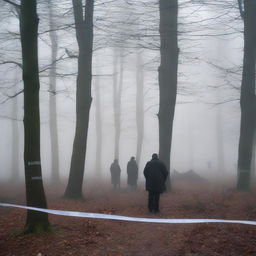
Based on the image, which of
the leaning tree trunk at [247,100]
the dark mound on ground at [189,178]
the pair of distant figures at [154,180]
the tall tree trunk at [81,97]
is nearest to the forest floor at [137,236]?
the pair of distant figures at [154,180]

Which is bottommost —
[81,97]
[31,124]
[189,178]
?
[189,178]

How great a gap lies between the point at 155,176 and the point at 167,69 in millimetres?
6004

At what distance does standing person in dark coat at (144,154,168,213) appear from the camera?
10547mm

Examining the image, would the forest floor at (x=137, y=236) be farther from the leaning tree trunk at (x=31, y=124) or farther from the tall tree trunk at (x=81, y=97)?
the tall tree trunk at (x=81, y=97)

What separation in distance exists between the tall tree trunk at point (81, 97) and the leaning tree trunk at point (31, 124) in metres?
5.33

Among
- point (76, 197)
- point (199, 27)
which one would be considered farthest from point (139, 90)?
point (76, 197)

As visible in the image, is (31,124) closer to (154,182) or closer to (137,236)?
(137,236)

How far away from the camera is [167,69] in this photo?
49.5 ft

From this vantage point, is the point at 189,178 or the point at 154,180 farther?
the point at 189,178

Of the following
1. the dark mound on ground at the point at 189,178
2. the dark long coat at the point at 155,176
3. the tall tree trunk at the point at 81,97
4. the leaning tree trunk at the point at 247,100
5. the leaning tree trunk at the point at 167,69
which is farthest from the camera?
the dark mound on ground at the point at 189,178

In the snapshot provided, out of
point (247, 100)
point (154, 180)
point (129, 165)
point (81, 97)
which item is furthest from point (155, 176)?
point (129, 165)

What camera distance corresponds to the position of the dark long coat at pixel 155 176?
10.5 meters

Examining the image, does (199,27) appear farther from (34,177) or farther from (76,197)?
(34,177)

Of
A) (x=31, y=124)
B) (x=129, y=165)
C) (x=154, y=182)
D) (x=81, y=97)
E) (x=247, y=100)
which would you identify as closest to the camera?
(x=31, y=124)
